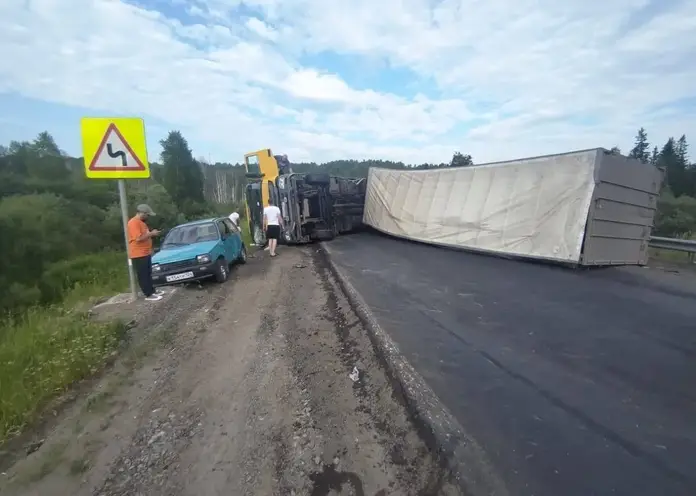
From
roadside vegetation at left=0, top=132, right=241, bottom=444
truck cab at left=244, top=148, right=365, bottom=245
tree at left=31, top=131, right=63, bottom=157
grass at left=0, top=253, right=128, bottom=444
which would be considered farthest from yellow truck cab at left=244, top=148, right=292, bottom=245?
tree at left=31, top=131, right=63, bottom=157

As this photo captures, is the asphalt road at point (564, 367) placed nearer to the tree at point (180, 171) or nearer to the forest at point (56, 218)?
the forest at point (56, 218)

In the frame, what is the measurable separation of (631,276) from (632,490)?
6.33 metres

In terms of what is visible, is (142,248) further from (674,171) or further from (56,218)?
Answer: (674,171)

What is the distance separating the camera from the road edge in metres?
2.35

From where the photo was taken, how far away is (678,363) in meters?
3.73

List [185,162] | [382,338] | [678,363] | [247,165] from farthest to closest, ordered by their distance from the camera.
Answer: [185,162]
[247,165]
[382,338]
[678,363]

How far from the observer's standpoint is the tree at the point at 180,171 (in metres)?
49.6

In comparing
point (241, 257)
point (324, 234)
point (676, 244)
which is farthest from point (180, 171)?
point (676, 244)

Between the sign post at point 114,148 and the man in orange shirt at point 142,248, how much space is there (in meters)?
0.53

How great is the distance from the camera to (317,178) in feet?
46.9

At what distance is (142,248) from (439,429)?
21.2 feet

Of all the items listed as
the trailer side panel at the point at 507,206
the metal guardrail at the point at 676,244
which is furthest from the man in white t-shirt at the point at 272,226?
the metal guardrail at the point at 676,244

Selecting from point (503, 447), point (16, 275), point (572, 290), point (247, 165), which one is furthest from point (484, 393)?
point (247, 165)

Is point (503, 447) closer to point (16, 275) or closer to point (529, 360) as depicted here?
point (529, 360)
